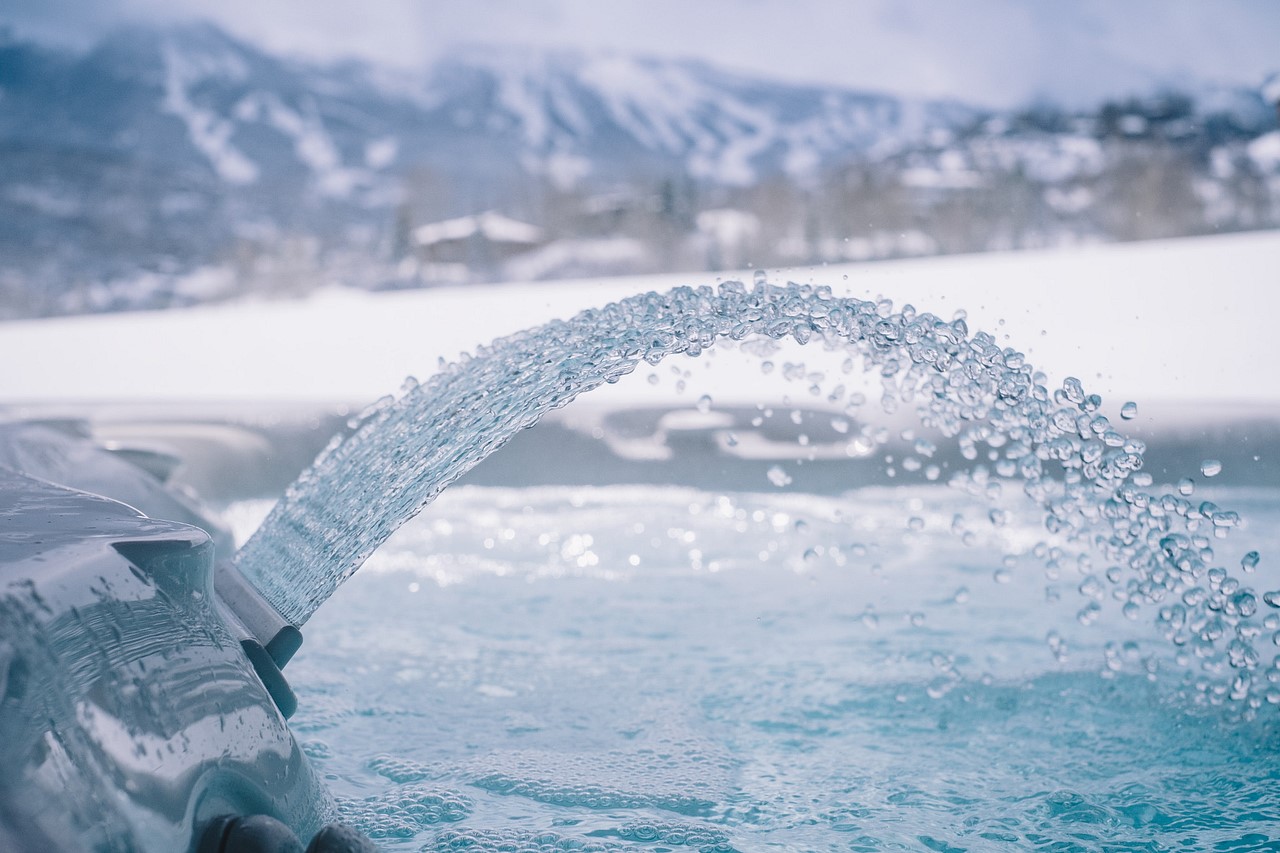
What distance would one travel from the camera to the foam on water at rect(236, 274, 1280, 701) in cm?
144

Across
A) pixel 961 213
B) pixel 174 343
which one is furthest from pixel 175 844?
pixel 961 213

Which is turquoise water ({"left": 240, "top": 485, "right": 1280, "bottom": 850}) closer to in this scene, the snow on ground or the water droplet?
the water droplet

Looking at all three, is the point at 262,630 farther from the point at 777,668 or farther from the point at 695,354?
the point at 777,668

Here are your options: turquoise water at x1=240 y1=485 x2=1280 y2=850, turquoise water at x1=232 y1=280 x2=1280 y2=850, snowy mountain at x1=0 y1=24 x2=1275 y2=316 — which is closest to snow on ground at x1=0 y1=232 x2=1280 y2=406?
turquoise water at x1=232 y1=280 x2=1280 y2=850

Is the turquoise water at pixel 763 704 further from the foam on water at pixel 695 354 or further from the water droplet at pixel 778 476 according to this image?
the water droplet at pixel 778 476

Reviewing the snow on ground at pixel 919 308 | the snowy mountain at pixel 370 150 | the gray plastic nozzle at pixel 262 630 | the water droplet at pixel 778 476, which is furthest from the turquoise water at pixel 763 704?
the snowy mountain at pixel 370 150

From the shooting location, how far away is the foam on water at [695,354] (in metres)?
1.44

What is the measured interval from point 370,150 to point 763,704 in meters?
73.7

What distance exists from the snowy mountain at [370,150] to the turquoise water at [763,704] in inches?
490

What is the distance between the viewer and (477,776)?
138cm

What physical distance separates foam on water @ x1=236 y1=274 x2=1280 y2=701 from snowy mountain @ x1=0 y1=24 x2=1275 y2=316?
13267 millimetres

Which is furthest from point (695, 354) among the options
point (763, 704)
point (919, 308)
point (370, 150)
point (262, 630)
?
point (370, 150)

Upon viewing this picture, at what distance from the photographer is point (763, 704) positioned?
1.70 meters

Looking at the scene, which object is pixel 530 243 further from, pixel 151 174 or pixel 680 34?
pixel 680 34
